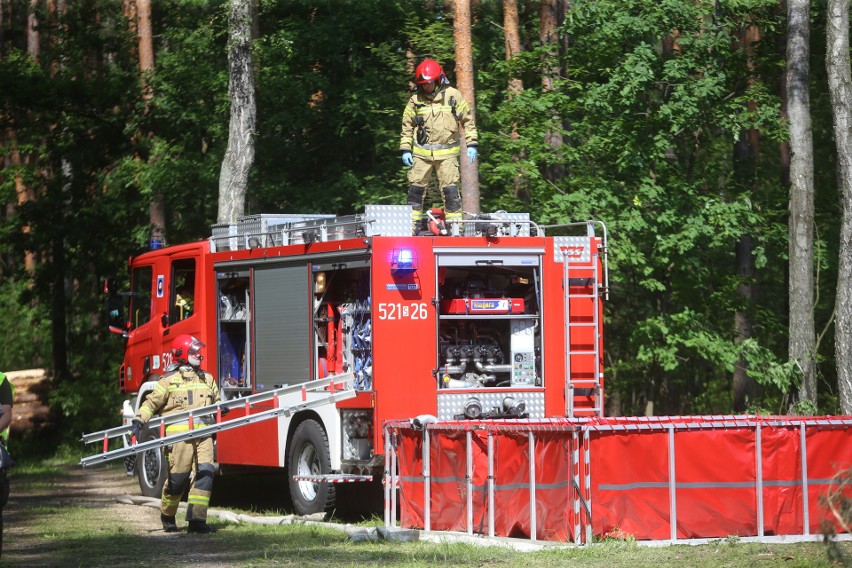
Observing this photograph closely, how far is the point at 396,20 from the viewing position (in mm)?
25438

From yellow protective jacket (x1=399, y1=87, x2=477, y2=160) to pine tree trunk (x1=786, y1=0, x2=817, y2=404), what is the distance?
6.54 m

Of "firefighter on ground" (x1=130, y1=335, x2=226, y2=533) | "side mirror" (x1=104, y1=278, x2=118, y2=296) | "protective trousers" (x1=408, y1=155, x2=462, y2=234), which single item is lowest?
"firefighter on ground" (x1=130, y1=335, x2=226, y2=533)

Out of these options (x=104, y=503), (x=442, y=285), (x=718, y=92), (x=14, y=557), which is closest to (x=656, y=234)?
(x=718, y=92)

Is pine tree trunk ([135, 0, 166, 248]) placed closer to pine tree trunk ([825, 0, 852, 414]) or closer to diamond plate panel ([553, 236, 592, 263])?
pine tree trunk ([825, 0, 852, 414])

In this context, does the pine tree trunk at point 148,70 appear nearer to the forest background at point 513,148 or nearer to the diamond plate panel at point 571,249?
the forest background at point 513,148

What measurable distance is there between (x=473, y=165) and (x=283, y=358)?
6.92m

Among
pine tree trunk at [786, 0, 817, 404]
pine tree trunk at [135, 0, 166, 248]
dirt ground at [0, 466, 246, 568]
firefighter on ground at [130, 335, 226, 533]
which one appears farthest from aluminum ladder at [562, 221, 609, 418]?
pine tree trunk at [135, 0, 166, 248]

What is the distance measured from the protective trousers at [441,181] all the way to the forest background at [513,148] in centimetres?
534

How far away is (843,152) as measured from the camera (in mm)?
18141

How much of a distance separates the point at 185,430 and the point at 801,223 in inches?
396

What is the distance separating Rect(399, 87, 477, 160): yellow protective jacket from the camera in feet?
47.1

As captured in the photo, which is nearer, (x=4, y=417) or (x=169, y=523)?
(x=4, y=417)

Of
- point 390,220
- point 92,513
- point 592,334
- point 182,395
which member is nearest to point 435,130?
point 390,220

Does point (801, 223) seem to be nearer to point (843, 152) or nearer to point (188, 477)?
point (843, 152)
